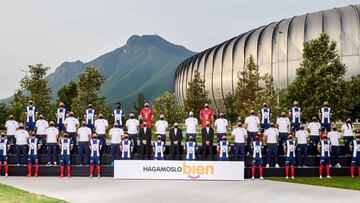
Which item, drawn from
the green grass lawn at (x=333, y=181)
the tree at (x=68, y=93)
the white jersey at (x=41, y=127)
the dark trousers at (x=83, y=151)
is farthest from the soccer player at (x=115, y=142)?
the tree at (x=68, y=93)

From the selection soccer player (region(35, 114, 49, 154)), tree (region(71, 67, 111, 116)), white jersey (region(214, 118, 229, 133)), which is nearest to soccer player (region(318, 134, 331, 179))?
white jersey (region(214, 118, 229, 133))

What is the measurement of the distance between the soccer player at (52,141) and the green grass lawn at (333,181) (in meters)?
10.5

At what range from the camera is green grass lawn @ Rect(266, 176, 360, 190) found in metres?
18.7

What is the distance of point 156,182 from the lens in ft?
64.1

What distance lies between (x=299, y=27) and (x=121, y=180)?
58495 millimetres

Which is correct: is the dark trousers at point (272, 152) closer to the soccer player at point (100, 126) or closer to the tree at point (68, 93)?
the soccer player at point (100, 126)

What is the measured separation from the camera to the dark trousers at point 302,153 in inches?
873

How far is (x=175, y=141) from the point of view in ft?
75.8

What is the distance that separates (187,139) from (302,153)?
5727 millimetres

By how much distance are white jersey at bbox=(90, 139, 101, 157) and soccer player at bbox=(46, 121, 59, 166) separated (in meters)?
2.07

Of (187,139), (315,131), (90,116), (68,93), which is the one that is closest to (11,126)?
(90,116)

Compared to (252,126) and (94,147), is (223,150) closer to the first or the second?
(252,126)

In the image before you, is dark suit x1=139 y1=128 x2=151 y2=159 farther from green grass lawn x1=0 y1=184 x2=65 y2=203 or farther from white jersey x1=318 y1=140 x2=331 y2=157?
white jersey x1=318 y1=140 x2=331 y2=157

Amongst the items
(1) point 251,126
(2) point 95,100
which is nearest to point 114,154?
(1) point 251,126
